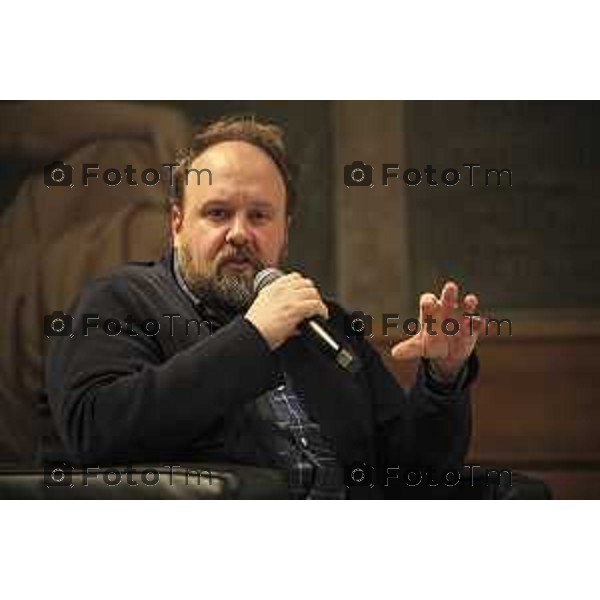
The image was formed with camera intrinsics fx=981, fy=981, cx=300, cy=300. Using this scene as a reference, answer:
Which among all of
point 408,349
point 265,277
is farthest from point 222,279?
point 408,349

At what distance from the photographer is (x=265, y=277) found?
1.99 metres

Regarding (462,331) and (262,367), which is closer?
(262,367)

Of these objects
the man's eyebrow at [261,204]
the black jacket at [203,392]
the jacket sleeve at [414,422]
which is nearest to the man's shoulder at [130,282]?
the black jacket at [203,392]

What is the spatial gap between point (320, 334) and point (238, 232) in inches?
12.0

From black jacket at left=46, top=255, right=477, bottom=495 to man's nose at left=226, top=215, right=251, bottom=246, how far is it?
14 centimetres

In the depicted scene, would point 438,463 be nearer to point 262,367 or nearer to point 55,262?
point 262,367

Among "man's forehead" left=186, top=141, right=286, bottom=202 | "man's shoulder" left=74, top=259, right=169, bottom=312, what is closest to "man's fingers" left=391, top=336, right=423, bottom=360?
"man's forehead" left=186, top=141, right=286, bottom=202

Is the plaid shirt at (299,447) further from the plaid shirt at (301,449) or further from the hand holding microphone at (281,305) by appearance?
the hand holding microphone at (281,305)

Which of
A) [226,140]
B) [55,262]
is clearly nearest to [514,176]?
[226,140]

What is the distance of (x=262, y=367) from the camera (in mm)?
1868

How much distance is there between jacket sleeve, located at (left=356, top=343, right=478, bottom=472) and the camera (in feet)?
6.78

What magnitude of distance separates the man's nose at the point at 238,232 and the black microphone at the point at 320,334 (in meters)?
0.08

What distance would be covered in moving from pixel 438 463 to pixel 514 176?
2.14ft

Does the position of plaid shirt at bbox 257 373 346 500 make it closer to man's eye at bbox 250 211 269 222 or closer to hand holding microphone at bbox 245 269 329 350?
hand holding microphone at bbox 245 269 329 350
